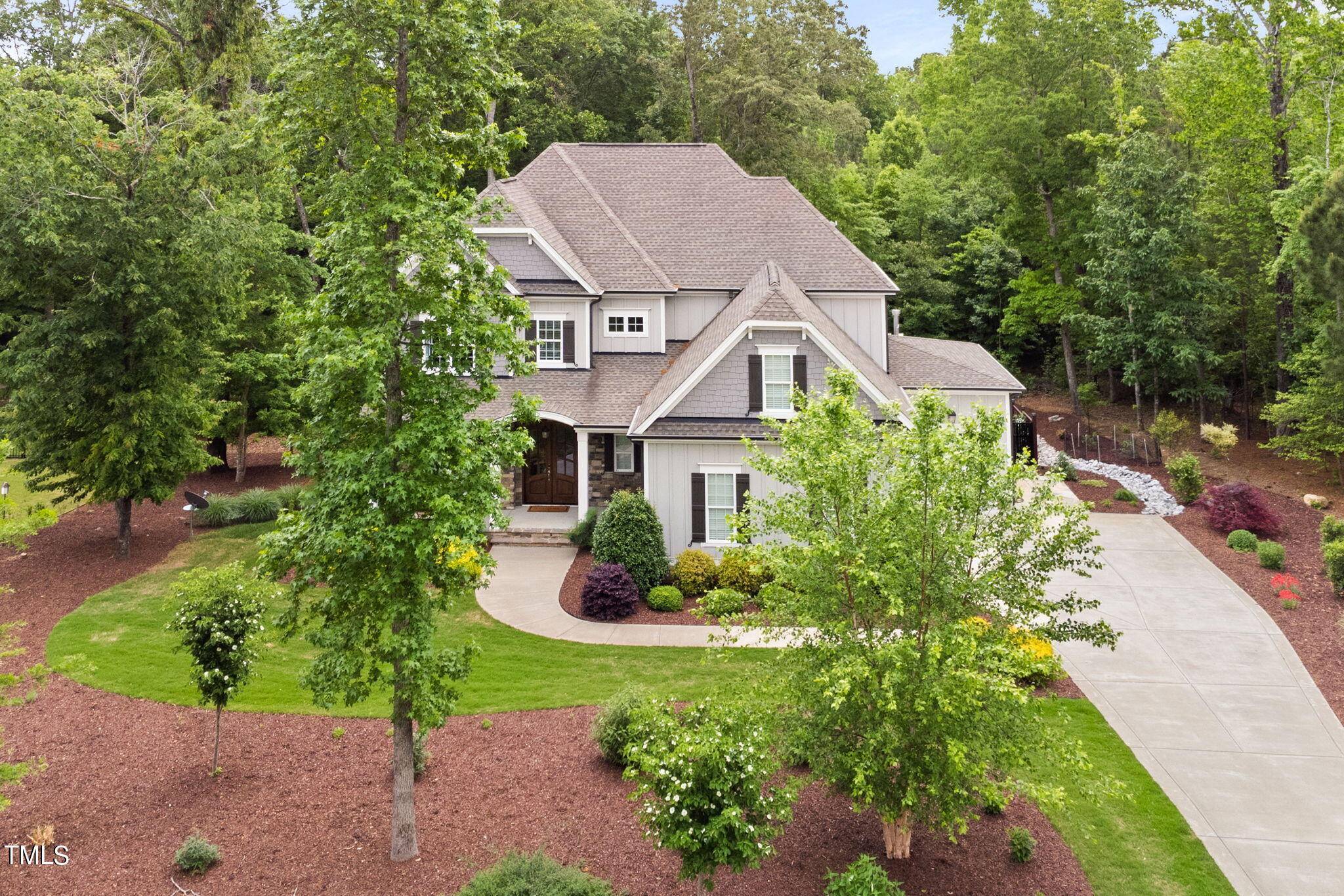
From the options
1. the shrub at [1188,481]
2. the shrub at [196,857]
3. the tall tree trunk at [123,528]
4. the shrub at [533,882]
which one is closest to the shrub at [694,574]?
the shrub at [533,882]

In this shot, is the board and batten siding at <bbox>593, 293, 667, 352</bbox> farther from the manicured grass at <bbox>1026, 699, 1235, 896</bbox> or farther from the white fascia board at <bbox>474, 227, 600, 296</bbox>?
the manicured grass at <bbox>1026, 699, 1235, 896</bbox>

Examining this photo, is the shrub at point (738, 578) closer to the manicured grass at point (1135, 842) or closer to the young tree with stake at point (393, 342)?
the manicured grass at point (1135, 842)

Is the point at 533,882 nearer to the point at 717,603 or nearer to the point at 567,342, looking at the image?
the point at 717,603

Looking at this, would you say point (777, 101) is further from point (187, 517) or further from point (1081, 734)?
point (1081, 734)

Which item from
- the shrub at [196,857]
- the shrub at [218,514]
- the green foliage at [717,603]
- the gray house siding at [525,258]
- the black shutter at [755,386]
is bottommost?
the shrub at [196,857]

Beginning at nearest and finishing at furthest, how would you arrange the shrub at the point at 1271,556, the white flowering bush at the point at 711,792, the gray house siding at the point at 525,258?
the white flowering bush at the point at 711,792, the shrub at the point at 1271,556, the gray house siding at the point at 525,258

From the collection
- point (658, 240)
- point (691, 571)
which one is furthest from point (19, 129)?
point (691, 571)

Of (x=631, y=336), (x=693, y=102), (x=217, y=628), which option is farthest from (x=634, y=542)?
(x=693, y=102)
